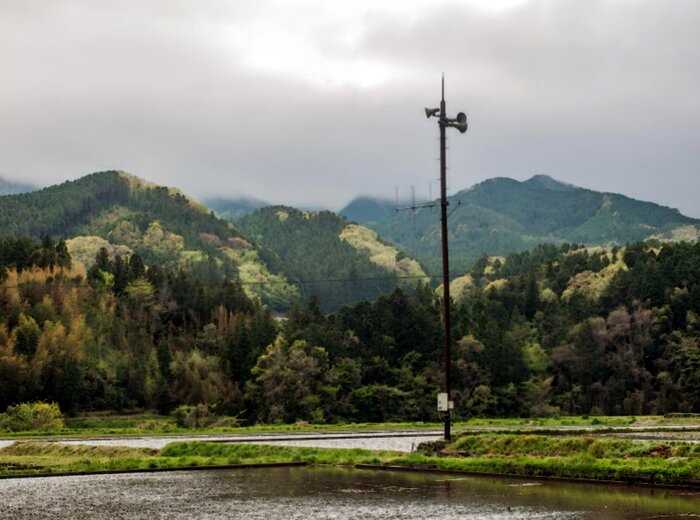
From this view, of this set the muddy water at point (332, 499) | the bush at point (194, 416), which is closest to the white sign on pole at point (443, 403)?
the muddy water at point (332, 499)

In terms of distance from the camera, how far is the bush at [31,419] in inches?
3334

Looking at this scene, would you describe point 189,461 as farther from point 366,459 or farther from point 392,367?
point 392,367

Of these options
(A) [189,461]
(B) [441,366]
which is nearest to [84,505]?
(A) [189,461]

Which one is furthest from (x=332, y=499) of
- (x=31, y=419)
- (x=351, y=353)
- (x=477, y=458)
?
(x=351, y=353)

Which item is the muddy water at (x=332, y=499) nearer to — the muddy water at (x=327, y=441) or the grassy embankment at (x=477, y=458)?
the grassy embankment at (x=477, y=458)

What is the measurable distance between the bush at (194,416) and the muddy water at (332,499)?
2850 inches

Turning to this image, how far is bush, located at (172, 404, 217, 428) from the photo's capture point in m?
101

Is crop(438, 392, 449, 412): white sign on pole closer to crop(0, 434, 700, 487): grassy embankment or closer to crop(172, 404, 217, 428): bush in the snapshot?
crop(0, 434, 700, 487): grassy embankment

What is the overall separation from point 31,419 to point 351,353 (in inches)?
1601

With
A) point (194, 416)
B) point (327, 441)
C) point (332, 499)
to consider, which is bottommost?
point (194, 416)

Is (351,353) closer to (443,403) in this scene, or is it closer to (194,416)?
(194,416)

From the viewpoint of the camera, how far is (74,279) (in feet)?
422

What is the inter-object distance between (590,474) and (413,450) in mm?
11826

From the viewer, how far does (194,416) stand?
103 metres
